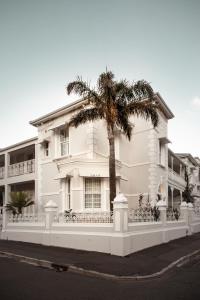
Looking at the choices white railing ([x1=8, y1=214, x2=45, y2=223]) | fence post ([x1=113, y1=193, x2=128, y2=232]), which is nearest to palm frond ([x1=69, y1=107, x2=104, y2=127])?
white railing ([x1=8, y1=214, x2=45, y2=223])

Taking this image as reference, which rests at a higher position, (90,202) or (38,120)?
(38,120)

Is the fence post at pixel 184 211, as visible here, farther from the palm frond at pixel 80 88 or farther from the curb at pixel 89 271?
the palm frond at pixel 80 88

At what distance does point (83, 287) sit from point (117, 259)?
3654 millimetres

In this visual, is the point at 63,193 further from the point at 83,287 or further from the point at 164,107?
the point at 83,287

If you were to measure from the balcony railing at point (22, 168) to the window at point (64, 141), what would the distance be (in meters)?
3.47

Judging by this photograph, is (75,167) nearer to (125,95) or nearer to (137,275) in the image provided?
(125,95)

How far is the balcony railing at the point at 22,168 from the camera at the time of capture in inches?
951

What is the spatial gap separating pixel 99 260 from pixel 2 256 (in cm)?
356

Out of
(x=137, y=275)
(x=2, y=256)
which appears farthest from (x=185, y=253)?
(x=2, y=256)

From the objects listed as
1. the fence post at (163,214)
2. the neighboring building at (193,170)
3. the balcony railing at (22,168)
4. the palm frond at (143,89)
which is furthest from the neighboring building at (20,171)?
the neighboring building at (193,170)

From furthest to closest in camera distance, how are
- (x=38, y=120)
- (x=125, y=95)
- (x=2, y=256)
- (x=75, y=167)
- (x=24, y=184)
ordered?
(x=24, y=184) → (x=38, y=120) → (x=75, y=167) → (x=125, y=95) → (x=2, y=256)

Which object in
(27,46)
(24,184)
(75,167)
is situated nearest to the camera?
(27,46)

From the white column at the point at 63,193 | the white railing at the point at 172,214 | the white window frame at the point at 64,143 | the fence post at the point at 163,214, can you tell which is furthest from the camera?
the white window frame at the point at 64,143

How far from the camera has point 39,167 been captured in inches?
909
